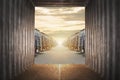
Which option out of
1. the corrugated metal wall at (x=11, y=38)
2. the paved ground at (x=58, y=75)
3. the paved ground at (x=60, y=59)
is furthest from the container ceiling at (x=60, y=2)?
the paved ground at (x=60, y=59)

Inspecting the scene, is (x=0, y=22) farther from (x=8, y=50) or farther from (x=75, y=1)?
(x=75, y=1)

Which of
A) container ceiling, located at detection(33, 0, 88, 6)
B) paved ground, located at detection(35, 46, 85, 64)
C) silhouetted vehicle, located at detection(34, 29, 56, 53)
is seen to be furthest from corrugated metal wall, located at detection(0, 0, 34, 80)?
silhouetted vehicle, located at detection(34, 29, 56, 53)

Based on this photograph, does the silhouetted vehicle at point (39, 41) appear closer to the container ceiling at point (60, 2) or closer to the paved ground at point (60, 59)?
the paved ground at point (60, 59)

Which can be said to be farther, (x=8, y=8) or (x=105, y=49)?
(x=105, y=49)

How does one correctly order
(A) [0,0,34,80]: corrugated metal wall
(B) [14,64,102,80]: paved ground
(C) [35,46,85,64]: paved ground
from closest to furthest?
(A) [0,0,34,80]: corrugated metal wall → (B) [14,64,102,80]: paved ground → (C) [35,46,85,64]: paved ground

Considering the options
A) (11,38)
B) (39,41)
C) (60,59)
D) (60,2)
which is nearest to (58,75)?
(11,38)

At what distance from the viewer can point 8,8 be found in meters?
8.52

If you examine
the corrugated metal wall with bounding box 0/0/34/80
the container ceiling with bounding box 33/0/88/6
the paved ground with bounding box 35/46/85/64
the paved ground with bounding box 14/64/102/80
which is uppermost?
the container ceiling with bounding box 33/0/88/6

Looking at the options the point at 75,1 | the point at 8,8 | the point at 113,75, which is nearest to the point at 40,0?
the point at 75,1

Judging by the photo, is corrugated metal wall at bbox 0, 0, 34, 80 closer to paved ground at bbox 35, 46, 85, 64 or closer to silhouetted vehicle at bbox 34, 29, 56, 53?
paved ground at bbox 35, 46, 85, 64

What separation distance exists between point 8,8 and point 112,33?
4.16 m

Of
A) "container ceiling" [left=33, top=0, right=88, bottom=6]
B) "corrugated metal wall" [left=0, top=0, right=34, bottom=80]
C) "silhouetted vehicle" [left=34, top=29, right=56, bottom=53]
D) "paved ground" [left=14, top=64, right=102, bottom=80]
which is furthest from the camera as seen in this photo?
"silhouetted vehicle" [left=34, top=29, right=56, bottom=53]

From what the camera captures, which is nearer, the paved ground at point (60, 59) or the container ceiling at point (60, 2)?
the container ceiling at point (60, 2)

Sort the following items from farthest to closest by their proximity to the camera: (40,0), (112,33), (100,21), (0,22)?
(40,0) → (100,21) → (112,33) → (0,22)
